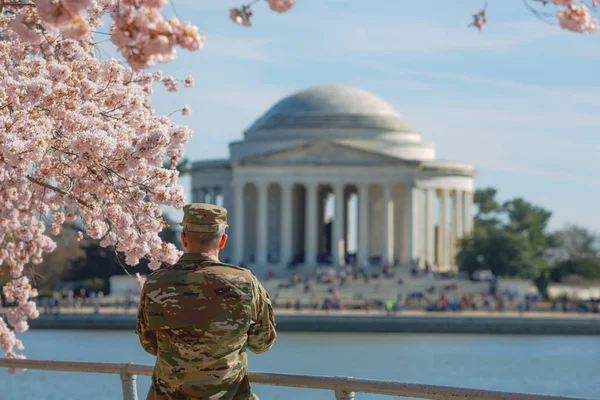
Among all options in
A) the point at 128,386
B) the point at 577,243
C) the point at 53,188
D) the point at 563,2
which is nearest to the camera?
the point at 563,2

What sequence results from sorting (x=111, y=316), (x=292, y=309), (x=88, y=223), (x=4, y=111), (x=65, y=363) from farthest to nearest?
1. (x=292, y=309)
2. (x=111, y=316)
3. (x=88, y=223)
4. (x=4, y=111)
5. (x=65, y=363)

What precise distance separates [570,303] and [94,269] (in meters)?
47.6

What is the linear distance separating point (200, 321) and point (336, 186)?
136 metres

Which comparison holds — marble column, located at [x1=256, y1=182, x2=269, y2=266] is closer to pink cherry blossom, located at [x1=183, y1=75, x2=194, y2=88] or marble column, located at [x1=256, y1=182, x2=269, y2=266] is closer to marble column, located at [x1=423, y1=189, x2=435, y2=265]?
marble column, located at [x1=423, y1=189, x2=435, y2=265]

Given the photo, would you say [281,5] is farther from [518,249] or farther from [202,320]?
[518,249]

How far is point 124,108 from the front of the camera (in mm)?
20984

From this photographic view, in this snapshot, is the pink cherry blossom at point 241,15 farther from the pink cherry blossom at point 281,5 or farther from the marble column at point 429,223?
the marble column at point 429,223

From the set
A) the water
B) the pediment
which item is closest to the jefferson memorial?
the pediment

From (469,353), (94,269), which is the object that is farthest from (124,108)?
(94,269)

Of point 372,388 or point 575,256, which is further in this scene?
point 575,256

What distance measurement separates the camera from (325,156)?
149m

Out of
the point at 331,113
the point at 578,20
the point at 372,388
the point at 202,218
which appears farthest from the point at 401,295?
the point at 578,20

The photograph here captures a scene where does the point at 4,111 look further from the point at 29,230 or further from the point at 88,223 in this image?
the point at 29,230

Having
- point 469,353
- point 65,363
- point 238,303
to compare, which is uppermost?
point 238,303
